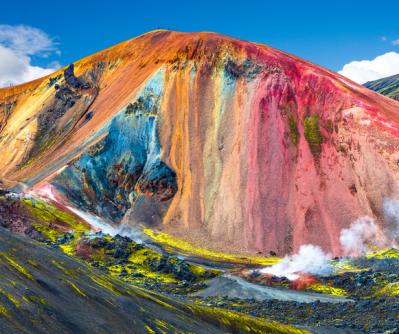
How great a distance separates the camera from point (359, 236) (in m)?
67.2

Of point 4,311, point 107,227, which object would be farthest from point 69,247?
point 4,311

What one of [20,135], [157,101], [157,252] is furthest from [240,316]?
[20,135]

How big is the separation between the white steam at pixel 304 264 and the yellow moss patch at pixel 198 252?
9.40ft

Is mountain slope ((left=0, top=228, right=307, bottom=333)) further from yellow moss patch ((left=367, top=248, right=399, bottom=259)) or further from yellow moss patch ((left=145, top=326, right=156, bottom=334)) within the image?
yellow moss patch ((left=367, top=248, right=399, bottom=259))

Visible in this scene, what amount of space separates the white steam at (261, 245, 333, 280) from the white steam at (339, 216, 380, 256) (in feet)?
10.5

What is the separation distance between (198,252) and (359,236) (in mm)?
21078

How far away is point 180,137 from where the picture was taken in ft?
275

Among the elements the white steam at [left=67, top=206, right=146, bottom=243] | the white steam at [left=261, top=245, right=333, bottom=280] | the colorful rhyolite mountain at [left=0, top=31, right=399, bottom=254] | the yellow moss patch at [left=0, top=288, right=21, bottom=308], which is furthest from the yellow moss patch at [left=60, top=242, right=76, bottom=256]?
the yellow moss patch at [left=0, top=288, right=21, bottom=308]

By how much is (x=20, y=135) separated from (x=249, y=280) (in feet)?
213

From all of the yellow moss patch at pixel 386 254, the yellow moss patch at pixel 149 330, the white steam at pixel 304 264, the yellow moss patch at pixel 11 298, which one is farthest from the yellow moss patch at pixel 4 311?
the yellow moss patch at pixel 386 254

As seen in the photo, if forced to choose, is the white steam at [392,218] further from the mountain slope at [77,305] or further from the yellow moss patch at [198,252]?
the mountain slope at [77,305]

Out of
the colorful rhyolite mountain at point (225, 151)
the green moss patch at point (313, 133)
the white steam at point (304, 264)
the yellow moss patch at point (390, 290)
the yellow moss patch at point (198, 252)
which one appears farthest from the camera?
the green moss patch at point (313, 133)

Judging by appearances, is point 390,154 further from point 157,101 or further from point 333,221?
point 157,101

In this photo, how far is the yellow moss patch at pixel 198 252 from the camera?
63750 millimetres
